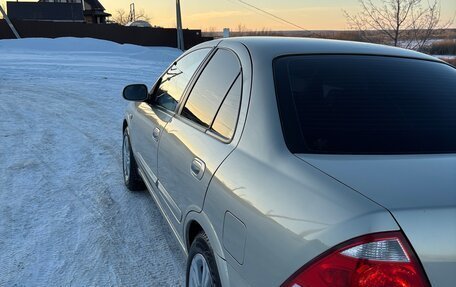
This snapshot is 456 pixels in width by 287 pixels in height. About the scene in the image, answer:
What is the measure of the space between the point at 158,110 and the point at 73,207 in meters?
1.44

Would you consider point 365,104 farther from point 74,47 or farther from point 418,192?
point 74,47

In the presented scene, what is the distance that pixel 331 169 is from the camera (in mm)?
1742

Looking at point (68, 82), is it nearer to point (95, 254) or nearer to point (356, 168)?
point (95, 254)

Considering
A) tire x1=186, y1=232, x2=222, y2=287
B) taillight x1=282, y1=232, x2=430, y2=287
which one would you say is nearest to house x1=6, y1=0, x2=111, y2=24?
tire x1=186, y1=232, x2=222, y2=287

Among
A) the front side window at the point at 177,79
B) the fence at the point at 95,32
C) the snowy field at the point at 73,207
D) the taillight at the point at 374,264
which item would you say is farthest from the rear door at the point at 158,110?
the fence at the point at 95,32

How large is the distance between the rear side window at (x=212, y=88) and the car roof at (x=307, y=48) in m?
0.14

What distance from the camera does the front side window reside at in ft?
11.6

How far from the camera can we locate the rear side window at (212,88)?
2732 mm

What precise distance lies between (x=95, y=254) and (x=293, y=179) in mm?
2387

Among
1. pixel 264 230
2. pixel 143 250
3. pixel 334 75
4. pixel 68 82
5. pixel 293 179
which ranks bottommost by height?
pixel 68 82

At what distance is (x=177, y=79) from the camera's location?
12.7ft

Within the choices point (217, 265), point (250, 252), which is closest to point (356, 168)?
point (250, 252)

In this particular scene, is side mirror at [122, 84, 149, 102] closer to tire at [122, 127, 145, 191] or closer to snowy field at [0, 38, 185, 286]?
tire at [122, 127, 145, 191]

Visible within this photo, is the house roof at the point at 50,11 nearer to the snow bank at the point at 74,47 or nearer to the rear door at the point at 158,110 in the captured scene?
the snow bank at the point at 74,47
